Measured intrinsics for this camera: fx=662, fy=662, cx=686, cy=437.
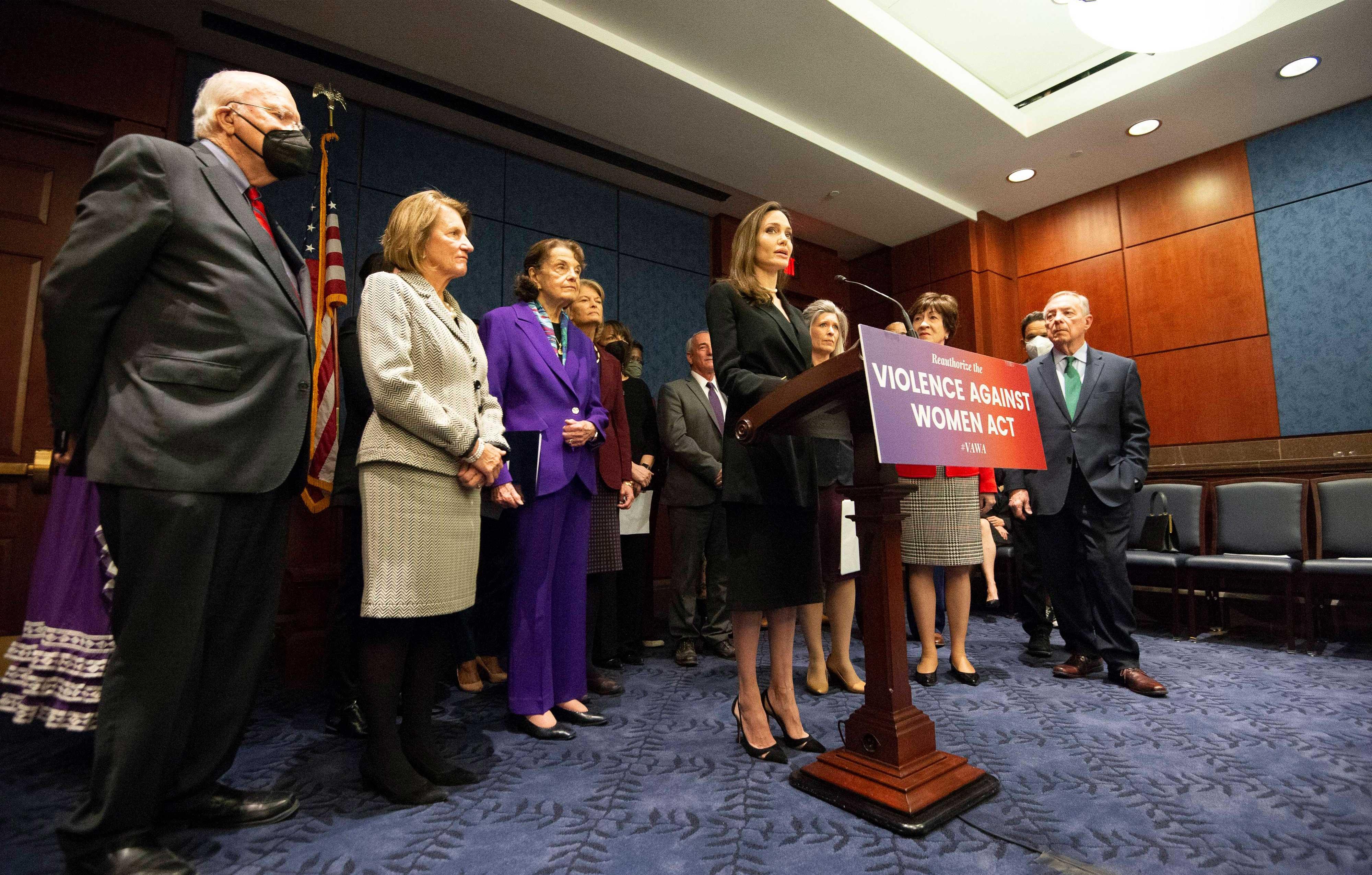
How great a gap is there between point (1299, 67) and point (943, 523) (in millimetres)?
4002

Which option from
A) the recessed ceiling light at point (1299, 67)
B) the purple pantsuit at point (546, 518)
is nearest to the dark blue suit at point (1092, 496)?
the purple pantsuit at point (546, 518)

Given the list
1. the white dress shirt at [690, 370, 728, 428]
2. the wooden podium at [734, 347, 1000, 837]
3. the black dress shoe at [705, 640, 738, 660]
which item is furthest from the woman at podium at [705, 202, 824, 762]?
the white dress shirt at [690, 370, 728, 428]

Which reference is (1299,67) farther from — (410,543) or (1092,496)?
(410,543)

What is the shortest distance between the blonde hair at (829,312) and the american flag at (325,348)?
1.65m

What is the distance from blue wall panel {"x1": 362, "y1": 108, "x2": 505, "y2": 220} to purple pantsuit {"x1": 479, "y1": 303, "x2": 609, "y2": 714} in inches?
111

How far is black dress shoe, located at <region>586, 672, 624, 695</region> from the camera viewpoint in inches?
93.2

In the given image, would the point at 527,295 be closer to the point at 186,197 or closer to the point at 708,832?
the point at 186,197

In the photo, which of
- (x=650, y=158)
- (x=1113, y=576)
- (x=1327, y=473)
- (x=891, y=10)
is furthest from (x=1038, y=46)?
(x=1113, y=576)

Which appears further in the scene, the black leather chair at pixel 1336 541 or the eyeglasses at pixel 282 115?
the black leather chair at pixel 1336 541

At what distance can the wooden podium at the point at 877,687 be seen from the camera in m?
1.33

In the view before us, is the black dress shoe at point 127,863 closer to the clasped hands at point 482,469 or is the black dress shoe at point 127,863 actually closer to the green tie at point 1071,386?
the clasped hands at point 482,469

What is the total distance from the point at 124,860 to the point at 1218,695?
120 inches

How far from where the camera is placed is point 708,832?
1306mm

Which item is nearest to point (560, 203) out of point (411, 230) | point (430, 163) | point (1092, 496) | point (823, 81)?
point (430, 163)
